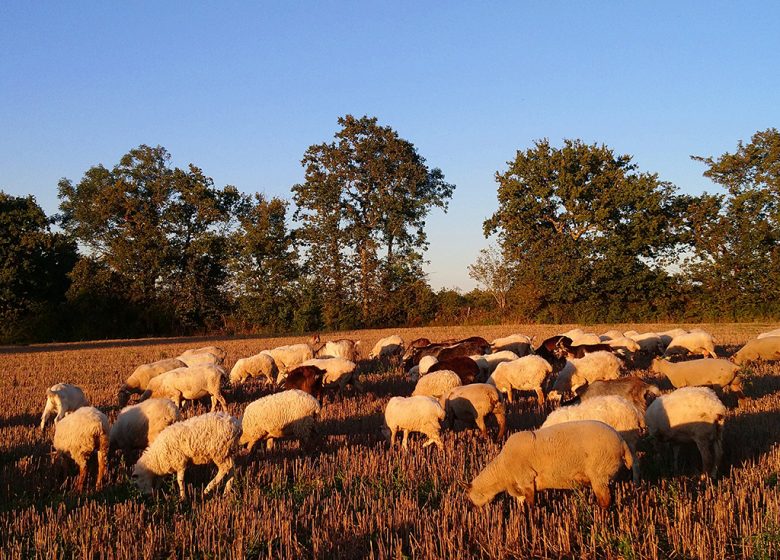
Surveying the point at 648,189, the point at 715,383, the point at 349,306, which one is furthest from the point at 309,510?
the point at 648,189

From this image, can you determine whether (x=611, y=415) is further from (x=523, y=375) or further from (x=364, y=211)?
(x=364, y=211)

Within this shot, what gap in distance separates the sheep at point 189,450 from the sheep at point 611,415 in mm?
3671

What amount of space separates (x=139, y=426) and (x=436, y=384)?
4971 mm

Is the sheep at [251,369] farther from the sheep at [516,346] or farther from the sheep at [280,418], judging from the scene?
the sheep at [516,346]

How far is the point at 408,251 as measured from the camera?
1805 inches

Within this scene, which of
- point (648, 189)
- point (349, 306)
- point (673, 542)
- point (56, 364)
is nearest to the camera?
point (673, 542)

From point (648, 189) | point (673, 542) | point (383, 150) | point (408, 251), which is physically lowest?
point (673, 542)

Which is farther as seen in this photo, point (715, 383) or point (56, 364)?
point (56, 364)

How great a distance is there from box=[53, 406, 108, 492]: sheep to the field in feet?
0.74

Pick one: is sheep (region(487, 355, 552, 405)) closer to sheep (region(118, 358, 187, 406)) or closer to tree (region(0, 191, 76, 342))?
sheep (region(118, 358, 187, 406))

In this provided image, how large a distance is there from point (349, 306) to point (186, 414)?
109 feet

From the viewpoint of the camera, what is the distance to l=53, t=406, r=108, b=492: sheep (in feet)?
23.0

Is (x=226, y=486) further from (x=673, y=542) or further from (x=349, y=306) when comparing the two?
(x=349, y=306)

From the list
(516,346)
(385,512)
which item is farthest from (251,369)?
(385,512)
